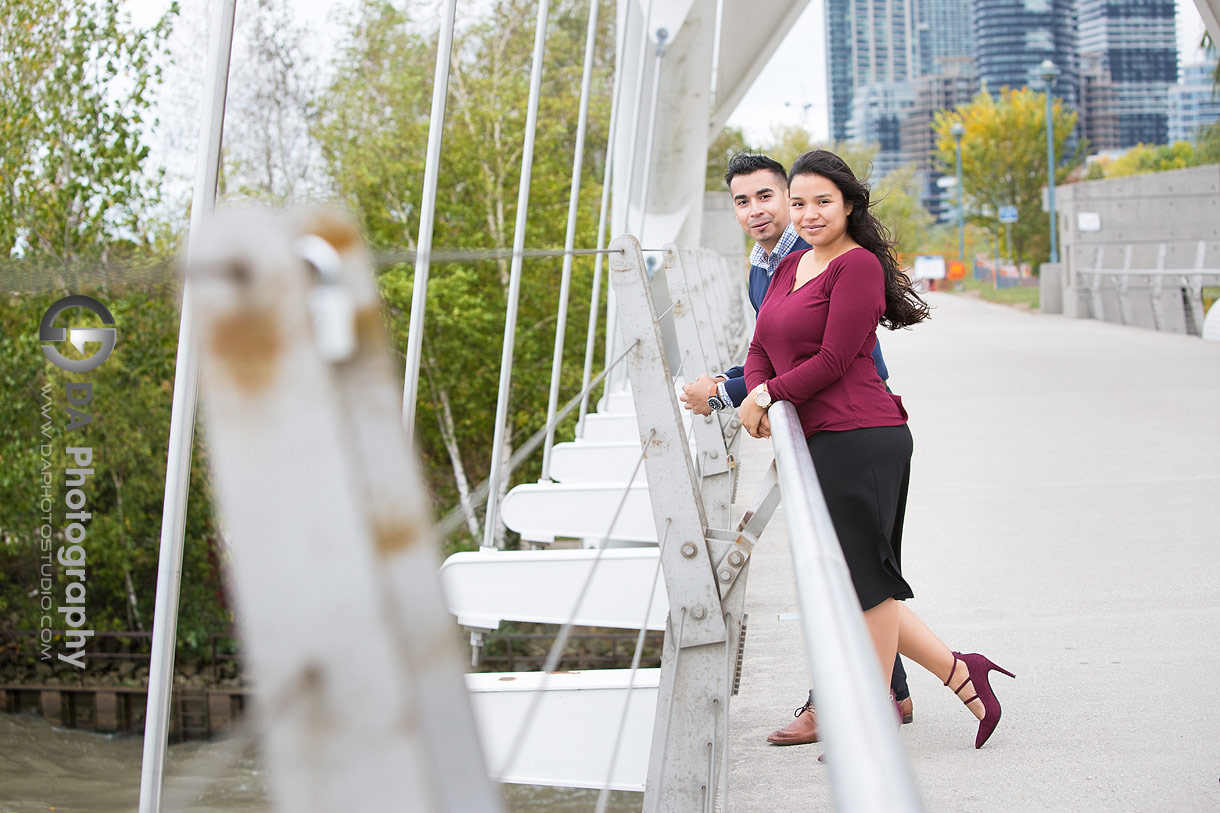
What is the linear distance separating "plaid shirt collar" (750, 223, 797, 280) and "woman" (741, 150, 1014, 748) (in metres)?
0.36

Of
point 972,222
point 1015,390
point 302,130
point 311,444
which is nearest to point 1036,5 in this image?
point 972,222

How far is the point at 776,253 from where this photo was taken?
2.66 meters

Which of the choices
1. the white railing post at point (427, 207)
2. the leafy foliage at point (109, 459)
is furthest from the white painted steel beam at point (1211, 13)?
the leafy foliage at point (109, 459)

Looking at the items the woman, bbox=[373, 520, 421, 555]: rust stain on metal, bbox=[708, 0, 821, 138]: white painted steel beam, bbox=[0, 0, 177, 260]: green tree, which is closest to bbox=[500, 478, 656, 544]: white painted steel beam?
the woman

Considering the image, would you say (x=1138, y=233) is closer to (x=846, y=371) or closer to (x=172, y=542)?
(x=846, y=371)

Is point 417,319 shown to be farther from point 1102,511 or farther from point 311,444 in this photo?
point 1102,511

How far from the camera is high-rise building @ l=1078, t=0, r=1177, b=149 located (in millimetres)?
122312

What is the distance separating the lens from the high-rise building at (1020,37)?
124312 millimetres

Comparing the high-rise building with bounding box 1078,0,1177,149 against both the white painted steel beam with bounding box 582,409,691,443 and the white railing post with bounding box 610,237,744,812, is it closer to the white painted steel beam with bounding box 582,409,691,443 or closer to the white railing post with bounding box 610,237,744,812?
the white painted steel beam with bounding box 582,409,691,443

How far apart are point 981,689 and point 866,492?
559mm

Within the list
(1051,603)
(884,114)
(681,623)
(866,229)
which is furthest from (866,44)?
(681,623)

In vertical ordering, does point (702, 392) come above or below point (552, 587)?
above

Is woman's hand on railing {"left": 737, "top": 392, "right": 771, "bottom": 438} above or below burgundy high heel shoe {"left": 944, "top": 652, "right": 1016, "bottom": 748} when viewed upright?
above

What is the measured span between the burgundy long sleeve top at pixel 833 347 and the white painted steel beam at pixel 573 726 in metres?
0.63
